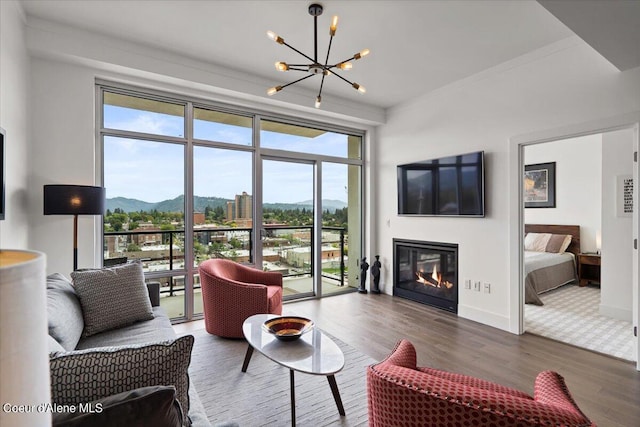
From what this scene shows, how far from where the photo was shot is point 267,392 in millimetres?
2354

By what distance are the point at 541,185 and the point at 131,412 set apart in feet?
24.2

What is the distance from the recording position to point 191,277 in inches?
156

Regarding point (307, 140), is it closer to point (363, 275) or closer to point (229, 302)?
point (363, 275)

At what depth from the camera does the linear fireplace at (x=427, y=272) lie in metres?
4.34

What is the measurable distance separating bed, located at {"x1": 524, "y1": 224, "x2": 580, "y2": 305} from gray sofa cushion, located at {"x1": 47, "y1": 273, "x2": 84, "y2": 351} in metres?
4.84

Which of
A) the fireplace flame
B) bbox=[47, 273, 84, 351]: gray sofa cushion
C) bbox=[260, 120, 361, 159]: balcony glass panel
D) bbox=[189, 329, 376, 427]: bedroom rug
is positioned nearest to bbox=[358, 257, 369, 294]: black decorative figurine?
the fireplace flame

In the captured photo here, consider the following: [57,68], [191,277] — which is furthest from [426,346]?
[57,68]

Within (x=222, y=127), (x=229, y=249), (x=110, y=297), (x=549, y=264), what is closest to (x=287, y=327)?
(x=110, y=297)

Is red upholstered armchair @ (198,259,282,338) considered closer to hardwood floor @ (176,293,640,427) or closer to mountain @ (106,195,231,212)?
hardwood floor @ (176,293,640,427)

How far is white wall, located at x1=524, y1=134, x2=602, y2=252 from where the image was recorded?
5641 mm

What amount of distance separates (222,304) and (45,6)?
9.70ft

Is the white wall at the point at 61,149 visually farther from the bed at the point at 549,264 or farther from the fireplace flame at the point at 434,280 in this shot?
the bed at the point at 549,264

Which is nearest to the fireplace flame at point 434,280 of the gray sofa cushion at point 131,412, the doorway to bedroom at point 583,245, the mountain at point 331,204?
the doorway to bedroom at point 583,245

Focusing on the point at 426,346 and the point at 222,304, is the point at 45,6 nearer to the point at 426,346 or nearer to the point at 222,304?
the point at 222,304
